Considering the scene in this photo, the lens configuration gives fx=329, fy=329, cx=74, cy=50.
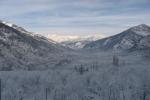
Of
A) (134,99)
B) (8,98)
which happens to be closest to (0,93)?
(8,98)

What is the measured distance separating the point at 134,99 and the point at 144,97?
611 centimetres

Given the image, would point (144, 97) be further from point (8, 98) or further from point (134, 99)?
point (8, 98)

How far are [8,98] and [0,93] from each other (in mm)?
Result: 8419

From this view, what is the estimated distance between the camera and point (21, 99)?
19288cm

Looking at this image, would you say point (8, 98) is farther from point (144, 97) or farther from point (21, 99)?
point (144, 97)

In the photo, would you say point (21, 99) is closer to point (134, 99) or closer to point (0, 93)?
point (0, 93)

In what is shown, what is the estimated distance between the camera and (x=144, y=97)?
198625 mm

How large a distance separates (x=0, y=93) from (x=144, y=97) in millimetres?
87296

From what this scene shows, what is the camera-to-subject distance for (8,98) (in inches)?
7643

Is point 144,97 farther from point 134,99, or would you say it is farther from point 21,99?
point 21,99

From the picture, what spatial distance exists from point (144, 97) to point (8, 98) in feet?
267

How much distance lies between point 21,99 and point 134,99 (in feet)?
223

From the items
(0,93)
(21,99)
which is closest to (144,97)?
(21,99)

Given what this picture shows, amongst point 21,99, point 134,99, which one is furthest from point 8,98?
point 134,99
